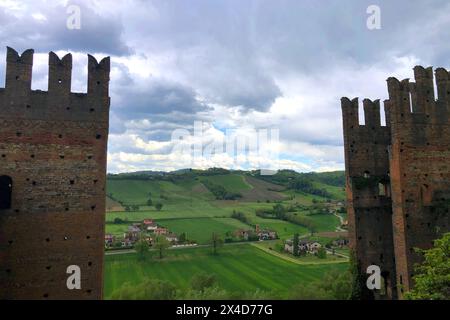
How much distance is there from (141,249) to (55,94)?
53.1 m

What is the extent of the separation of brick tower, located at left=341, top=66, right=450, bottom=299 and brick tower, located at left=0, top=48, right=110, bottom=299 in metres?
16.3

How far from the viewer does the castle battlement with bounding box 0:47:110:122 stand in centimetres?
1573

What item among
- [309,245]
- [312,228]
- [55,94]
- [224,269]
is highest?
[55,94]

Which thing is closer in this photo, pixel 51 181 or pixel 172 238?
pixel 51 181

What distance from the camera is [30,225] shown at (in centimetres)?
1545

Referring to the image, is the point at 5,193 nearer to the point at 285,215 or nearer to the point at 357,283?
the point at 357,283

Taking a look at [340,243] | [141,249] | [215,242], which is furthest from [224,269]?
[340,243]

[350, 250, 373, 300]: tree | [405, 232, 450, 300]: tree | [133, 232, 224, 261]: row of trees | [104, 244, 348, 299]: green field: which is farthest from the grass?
[405, 232, 450, 300]: tree

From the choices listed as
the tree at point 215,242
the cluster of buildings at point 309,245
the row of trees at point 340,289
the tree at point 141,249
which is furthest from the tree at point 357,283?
the tree at point 215,242

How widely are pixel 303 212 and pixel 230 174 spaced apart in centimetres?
3508

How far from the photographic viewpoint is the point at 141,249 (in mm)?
64875
